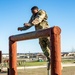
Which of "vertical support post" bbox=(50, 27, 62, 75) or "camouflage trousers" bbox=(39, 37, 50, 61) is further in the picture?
"camouflage trousers" bbox=(39, 37, 50, 61)

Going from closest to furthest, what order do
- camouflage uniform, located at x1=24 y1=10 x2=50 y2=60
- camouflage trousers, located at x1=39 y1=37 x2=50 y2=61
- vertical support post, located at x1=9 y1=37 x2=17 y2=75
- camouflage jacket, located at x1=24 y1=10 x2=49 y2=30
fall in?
1. camouflage jacket, located at x1=24 y1=10 x2=49 y2=30
2. camouflage uniform, located at x1=24 y1=10 x2=50 y2=60
3. camouflage trousers, located at x1=39 y1=37 x2=50 y2=61
4. vertical support post, located at x1=9 y1=37 x2=17 y2=75

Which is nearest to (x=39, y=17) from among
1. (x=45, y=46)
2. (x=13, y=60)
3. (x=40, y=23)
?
(x=40, y=23)

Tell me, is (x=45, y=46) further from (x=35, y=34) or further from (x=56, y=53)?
(x=56, y=53)

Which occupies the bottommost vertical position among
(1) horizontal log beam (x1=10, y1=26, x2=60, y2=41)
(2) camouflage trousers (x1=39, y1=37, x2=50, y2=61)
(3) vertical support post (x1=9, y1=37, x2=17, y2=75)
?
(3) vertical support post (x1=9, y1=37, x2=17, y2=75)

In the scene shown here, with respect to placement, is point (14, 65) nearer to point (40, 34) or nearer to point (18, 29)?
point (18, 29)

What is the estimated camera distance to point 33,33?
4543 mm

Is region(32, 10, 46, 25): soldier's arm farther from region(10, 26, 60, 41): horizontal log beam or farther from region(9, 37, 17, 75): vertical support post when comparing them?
region(9, 37, 17, 75): vertical support post

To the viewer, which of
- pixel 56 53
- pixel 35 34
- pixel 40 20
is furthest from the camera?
pixel 40 20

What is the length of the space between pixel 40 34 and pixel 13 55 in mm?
1217

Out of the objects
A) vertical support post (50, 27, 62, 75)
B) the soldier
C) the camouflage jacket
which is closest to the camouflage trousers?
the soldier

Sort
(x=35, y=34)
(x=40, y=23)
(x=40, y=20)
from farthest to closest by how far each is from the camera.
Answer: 1. (x=40, y=23)
2. (x=40, y=20)
3. (x=35, y=34)

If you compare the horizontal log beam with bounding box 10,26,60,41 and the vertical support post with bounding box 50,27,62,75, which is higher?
the horizontal log beam with bounding box 10,26,60,41

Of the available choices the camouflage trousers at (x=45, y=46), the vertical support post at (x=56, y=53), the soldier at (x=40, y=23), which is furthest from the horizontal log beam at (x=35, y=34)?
the camouflage trousers at (x=45, y=46)

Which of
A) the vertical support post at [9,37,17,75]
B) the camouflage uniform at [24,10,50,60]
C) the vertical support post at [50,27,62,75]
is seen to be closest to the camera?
the vertical support post at [50,27,62,75]
